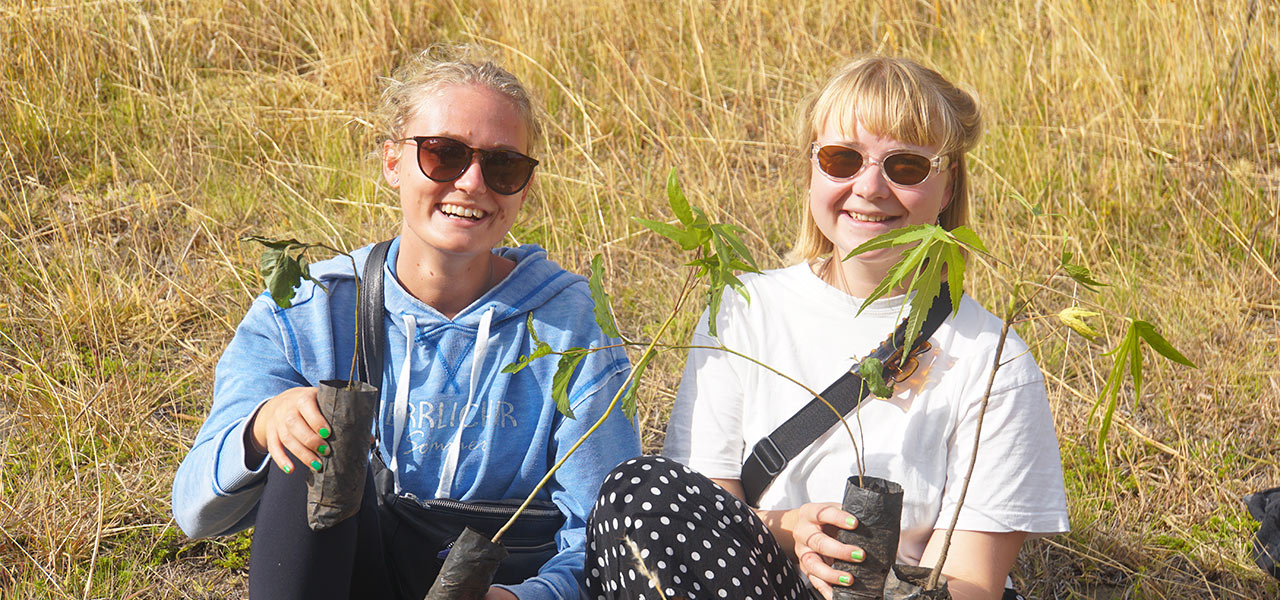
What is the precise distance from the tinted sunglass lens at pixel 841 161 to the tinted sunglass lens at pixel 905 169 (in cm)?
6

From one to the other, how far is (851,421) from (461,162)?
0.89 meters

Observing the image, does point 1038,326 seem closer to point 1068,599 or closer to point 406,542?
point 1068,599

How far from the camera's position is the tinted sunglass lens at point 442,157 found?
6.66ft

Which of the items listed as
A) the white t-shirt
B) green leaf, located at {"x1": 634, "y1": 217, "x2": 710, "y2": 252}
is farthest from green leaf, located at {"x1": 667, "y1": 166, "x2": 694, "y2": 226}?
the white t-shirt

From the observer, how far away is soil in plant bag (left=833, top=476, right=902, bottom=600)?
62.0 inches

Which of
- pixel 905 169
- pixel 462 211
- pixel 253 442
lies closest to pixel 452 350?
pixel 462 211

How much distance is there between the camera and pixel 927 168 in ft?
6.63

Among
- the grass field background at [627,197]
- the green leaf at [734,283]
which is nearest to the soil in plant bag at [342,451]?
the green leaf at [734,283]

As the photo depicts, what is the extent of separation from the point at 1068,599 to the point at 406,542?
1.76 m

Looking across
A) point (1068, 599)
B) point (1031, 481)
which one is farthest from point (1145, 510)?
point (1031, 481)

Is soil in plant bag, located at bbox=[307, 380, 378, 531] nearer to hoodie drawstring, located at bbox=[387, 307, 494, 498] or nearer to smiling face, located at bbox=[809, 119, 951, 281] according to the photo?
hoodie drawstring, located at bbox=[387, 307, 494, 498]

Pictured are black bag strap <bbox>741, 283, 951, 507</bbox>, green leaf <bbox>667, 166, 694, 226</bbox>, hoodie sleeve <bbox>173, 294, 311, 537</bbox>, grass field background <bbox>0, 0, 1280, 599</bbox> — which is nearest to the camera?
green leaf <bbox>667, 166, 694, 226</bbox>

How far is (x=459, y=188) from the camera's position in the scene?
2033 millimetres

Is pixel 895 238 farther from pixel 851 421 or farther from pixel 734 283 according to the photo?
pixel 851 421
